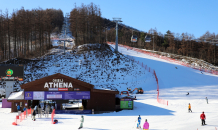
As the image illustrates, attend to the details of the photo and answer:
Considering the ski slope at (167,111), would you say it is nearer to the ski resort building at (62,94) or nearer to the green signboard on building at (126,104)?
the green signboard on building at (126,104)

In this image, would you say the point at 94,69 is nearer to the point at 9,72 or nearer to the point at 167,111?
the point at 9,72

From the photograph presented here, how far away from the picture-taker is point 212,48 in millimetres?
87188

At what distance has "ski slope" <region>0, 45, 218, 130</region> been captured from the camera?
1825 centimetres

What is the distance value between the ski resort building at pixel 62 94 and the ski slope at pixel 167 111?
191 cm

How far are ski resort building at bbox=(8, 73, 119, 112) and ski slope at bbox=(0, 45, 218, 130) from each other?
191 centimetres

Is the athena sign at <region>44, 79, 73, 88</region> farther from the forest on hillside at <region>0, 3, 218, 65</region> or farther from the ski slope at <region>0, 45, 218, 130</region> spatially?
the forest on hillside at <region>0, 3, 218, 65</region>

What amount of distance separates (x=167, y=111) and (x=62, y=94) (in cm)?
1275

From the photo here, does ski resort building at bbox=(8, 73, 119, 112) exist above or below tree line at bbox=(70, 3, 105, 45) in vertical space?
below

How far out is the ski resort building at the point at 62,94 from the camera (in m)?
25.8

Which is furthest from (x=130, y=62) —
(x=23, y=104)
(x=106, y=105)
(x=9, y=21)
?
(x=9, y=21)

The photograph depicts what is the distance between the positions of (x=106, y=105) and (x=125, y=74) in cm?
2242

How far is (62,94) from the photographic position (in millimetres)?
26188

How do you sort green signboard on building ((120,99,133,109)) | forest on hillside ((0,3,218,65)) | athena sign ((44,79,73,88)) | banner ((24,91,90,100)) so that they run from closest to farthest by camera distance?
banner ((24,91,90,100))
athena sign ((44,79,73,88))
green signboard on building ((120,99,133,109))
forest on hillside ((0,3,218,65))

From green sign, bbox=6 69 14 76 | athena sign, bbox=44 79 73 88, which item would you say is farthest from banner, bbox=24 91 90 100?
green sign, bbox=6 69 14 76
